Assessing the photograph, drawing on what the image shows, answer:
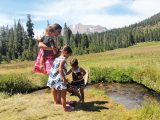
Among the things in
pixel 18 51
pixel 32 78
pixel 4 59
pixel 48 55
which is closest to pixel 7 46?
pixel 18 51

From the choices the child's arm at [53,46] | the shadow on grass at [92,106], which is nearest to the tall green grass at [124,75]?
the shadow on grass at [92,106]

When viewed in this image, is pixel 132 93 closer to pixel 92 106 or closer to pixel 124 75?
pixel 124 75

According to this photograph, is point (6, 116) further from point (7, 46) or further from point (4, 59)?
point (7, 46)

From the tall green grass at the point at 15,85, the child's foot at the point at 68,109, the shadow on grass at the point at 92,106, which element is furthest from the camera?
the tall green grass at the point at 15,85

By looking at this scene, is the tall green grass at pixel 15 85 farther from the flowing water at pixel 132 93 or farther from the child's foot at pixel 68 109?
the child's foot at pixel 68 109

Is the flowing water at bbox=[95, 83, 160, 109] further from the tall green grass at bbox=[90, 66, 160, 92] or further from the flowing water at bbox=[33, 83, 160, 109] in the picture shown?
the tall green grass at bbox=[90, 66, 160, 92]

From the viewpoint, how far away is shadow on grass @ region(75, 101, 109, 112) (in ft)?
40.3

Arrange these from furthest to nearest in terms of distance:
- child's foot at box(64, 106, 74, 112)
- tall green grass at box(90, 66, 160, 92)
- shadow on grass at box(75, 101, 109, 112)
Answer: tall green grass at box(90, 66, 160, 92)
shadow on grass at box(75, 101, 109, 112)
child's foot at box(64, 106, 74, 112)

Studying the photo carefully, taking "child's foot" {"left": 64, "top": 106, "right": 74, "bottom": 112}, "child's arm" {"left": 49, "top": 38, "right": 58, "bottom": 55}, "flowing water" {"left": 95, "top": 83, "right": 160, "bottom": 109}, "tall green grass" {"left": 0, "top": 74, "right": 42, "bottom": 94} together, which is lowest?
"flowing water" {"left": 95, "top": 83, "right": 160, "bottom": 109}

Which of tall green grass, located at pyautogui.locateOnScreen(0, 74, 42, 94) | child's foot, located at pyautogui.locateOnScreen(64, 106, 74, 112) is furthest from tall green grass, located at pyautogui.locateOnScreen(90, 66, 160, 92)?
child's foot, located at pyautogui.locateOnScreen(64, 106, 74, 112)

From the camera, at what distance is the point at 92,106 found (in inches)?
505

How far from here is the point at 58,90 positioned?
42.2 ft

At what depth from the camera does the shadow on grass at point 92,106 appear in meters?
12.3

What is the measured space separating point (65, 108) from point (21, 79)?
22.0 meters
